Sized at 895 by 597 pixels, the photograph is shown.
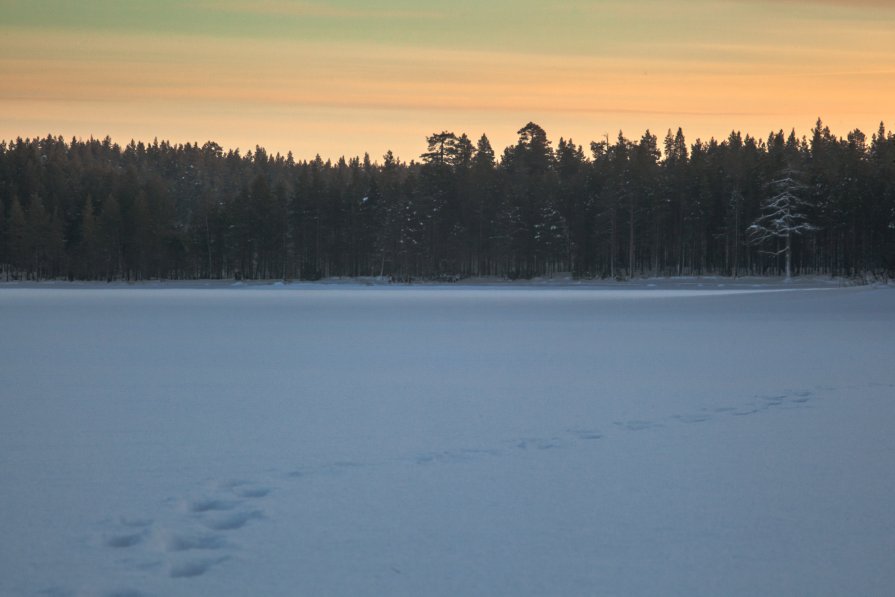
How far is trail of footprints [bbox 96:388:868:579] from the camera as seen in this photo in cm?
455

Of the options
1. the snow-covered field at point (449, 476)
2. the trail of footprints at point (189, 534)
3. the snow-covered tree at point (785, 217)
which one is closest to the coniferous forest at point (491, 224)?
the snow-covered tree at point (785, 217)

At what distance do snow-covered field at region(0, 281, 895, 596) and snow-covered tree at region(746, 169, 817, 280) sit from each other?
198ft

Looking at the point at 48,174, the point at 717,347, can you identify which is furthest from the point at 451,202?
the point at 717,347

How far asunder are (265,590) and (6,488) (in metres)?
2.79

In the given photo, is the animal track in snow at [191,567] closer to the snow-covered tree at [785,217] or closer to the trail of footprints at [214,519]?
the trail of footprints at [214,519]

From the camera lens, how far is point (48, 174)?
12212cm

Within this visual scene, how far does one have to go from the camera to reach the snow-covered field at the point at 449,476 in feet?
14.5

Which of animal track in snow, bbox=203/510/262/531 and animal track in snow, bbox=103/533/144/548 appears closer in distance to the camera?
animal track in snow, bbox=103/533/144/548

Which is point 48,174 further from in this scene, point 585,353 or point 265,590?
point 265,590

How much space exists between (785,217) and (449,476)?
70515 millimetres

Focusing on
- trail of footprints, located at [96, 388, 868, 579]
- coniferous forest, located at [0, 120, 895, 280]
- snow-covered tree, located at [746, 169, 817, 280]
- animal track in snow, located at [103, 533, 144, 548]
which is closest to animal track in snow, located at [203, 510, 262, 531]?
trail of footprints, located at [96, 388, 868, 579]

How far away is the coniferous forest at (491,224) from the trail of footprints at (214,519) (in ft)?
226

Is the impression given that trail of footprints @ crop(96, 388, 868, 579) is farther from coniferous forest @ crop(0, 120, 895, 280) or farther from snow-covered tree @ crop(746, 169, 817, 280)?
coniferous forest @ crop(0, 120, 895, 280)

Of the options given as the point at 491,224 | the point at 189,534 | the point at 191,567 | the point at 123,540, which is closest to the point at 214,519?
the point at 189,534
